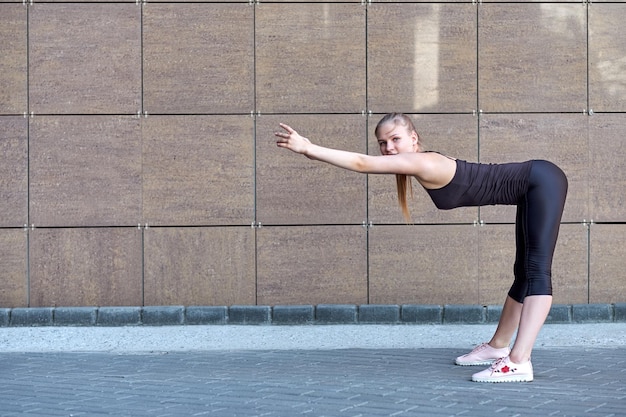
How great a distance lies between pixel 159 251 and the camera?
8.92 meters

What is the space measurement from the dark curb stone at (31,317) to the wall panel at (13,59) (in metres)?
1.59

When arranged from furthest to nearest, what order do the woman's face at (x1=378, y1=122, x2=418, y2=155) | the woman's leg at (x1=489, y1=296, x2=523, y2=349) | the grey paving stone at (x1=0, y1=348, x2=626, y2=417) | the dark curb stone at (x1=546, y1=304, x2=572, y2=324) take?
the dark curb stone at (x1=546, y1=304, x2=572, y2=324)
the woman's leg at (x1=489, y1=296, x2=523, y2=349)
the woman's face at (x1=378, y1=122, x2=418, y2=155)
the grey paving stone at (x1=0, y1=348, x2=626, y2=417)

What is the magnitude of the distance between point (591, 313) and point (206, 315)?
9.90 ft

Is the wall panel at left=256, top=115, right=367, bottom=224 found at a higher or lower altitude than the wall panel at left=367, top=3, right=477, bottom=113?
lower

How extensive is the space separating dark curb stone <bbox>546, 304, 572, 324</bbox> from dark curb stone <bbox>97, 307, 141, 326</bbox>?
3215mm

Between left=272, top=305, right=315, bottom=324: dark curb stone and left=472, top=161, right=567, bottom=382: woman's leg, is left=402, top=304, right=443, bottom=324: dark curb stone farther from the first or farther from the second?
left=472, top=161, right=567, bottom=382: woman's leg

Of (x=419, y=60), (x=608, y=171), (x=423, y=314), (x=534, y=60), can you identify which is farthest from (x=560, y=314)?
(x=419, y=60)

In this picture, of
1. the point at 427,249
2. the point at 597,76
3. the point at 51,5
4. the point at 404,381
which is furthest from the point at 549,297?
the point at 51,5

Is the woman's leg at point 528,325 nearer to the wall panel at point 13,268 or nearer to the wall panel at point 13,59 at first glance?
the wall panel at point 13,268

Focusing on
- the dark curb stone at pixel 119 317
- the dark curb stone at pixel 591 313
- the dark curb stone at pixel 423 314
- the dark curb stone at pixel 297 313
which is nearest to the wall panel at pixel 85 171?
the dark curb stone at pixel 119 317

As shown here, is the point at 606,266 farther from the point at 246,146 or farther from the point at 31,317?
the point at 31,317

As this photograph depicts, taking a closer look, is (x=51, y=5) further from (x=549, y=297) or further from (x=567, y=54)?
(x=549, y=297)

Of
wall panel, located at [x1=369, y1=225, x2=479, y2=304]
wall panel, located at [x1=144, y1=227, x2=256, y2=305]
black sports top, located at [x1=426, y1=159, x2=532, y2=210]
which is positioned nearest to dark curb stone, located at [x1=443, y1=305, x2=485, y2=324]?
wall panel, located at [x1=369, y1=225, x2=479, y2=304]

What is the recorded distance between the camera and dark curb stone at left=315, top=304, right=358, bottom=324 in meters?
8.70
